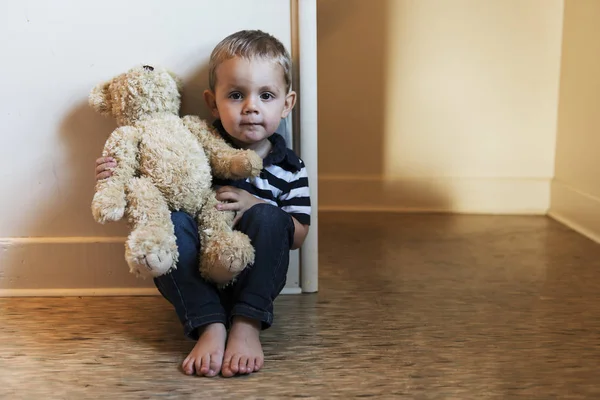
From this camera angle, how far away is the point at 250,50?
1.08 m

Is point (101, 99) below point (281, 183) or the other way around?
the other way around

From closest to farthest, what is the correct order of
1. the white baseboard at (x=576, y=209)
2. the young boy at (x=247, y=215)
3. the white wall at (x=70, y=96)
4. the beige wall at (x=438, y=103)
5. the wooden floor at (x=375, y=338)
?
the wooden floor at (x=375, y=338)
the young boy at (x=247, y=215)
the white wall at (x=70, y=96)
the white baseboard at (x=576, y=209)
the beige wall at (x=438, y=103)

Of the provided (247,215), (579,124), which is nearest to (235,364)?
(247,215)

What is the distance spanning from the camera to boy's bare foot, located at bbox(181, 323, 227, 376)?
3.03 ft

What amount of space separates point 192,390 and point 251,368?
0.32ft

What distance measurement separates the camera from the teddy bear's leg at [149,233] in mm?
913

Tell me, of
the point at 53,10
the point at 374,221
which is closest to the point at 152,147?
the point at 53,10

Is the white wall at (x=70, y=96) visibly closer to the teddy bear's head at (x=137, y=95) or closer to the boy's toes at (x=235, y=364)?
the teddy bear's head at (x=137, y=95)

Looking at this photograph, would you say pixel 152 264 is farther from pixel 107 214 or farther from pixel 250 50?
pixel 250 50

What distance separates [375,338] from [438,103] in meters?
1.26

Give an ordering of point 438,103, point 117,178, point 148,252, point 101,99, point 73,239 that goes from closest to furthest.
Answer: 1. point 148,252
2. point 117,178
3. point 101,99
4. point 73,239
5. point 438,103

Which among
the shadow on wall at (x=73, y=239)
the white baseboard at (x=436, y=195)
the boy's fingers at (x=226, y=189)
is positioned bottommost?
the white baseboard at (x=436, y=195)

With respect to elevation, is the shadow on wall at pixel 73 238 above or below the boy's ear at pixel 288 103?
below

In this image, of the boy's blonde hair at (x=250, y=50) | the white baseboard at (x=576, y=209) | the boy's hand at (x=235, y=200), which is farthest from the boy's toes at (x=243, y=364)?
the white baseboard at (x=576, y=209)
